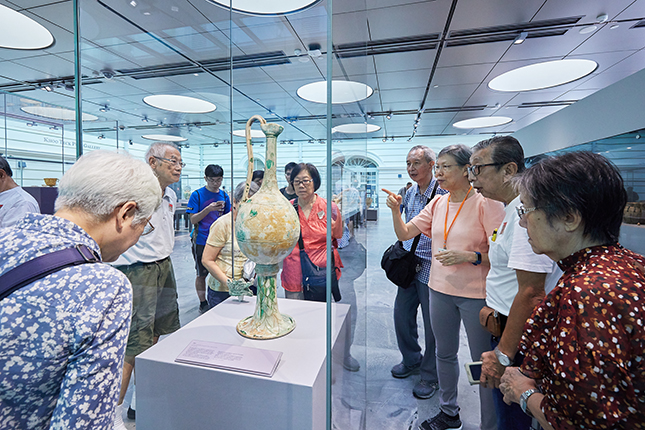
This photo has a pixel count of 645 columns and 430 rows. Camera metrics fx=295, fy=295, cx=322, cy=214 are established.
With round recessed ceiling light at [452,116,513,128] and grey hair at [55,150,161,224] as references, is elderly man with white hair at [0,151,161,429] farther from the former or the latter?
round recessed ceiling light at [452,116,513,128]

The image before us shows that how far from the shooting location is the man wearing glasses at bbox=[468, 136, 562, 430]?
1014 mm

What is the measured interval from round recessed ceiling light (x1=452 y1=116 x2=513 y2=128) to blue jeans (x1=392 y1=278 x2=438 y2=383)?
8507mm

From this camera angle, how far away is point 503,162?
4.17ft

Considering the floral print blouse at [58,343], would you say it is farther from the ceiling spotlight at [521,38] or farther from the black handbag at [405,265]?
the ceiling spotlight at [521,38]

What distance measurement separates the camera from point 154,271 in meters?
1.89

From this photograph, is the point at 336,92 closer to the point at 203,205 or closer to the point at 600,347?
the point at 600,347

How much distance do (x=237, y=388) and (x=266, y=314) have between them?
0.31 metres

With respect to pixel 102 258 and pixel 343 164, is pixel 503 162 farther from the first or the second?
pixel 102 258

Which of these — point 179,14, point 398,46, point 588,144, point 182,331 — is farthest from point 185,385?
point 588,144

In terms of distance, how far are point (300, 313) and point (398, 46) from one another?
4.21 m

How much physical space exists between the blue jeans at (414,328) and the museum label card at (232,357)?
135 cm

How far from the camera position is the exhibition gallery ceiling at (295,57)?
140 centimetres

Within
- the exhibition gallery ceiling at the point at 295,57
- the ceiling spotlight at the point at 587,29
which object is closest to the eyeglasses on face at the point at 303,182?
the exhibition gallery ceiling at the point at 295,57

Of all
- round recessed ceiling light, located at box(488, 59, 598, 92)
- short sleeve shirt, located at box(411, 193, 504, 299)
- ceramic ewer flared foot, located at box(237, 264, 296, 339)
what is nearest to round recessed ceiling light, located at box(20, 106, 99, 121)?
ceramic ewer flared foot, located at box(237, 264, 296, 339)
